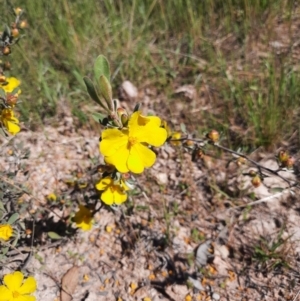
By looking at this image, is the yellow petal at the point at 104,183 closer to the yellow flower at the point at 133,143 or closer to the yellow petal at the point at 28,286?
the yellow flower at the point at 133,143

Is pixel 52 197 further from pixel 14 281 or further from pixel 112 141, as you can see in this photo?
pixel 112 141

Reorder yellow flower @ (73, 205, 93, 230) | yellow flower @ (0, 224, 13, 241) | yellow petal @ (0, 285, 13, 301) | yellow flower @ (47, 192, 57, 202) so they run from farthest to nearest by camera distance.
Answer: yellow flower @ (47, 192, 57, 202) < yellow flower @ (73, 205, 93, 230) < yellow flower @ (0, 224, 13, 241) < yellow petal @ (0, 285, 13, 301)

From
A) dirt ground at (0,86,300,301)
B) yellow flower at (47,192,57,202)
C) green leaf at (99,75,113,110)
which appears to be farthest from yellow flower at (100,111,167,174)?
yellow flower at (47,192,57,202)

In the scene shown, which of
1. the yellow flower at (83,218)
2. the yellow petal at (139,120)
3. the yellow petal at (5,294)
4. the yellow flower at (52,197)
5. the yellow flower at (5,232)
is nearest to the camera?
the yellow petal at (139,120)

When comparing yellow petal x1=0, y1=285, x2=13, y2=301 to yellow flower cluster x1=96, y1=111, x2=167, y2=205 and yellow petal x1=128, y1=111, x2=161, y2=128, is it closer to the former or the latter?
yellow flower cluster x1=96, y1=111, x2=167, y2=205

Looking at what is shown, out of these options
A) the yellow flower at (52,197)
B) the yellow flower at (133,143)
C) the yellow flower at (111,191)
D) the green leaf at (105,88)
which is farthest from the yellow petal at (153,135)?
the yellow flower at (52,197)

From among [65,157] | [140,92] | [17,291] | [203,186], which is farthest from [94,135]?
[17,291]

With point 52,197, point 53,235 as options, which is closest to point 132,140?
point 53,235
